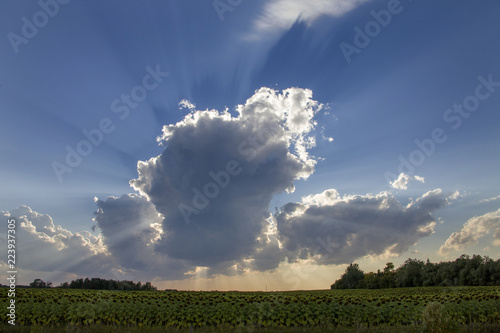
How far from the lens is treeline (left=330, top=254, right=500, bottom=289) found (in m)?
70.9

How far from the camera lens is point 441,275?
77.9m

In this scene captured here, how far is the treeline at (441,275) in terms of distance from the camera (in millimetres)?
70875

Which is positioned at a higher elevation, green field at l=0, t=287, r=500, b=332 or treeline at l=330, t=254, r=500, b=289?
green field at l=0, t=287, r=500, b=332

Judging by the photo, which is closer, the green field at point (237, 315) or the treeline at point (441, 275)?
the green field at point (237, 315)

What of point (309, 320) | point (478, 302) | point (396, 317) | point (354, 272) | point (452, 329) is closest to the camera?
point (452, 329)

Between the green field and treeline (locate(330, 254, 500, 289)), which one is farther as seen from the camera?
treeline (locate(330, 254, 500, 289))

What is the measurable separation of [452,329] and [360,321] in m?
7.37

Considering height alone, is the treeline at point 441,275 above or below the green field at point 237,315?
below

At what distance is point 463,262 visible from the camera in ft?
255

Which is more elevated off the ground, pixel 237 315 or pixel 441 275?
pixel 237 315

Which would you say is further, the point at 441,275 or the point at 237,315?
the point at 441,275

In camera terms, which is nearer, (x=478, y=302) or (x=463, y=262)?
(x=478, y=302)

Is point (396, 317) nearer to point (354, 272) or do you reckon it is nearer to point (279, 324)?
point (279, 324)

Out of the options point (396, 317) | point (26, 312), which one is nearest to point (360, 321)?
point (396, 317)
